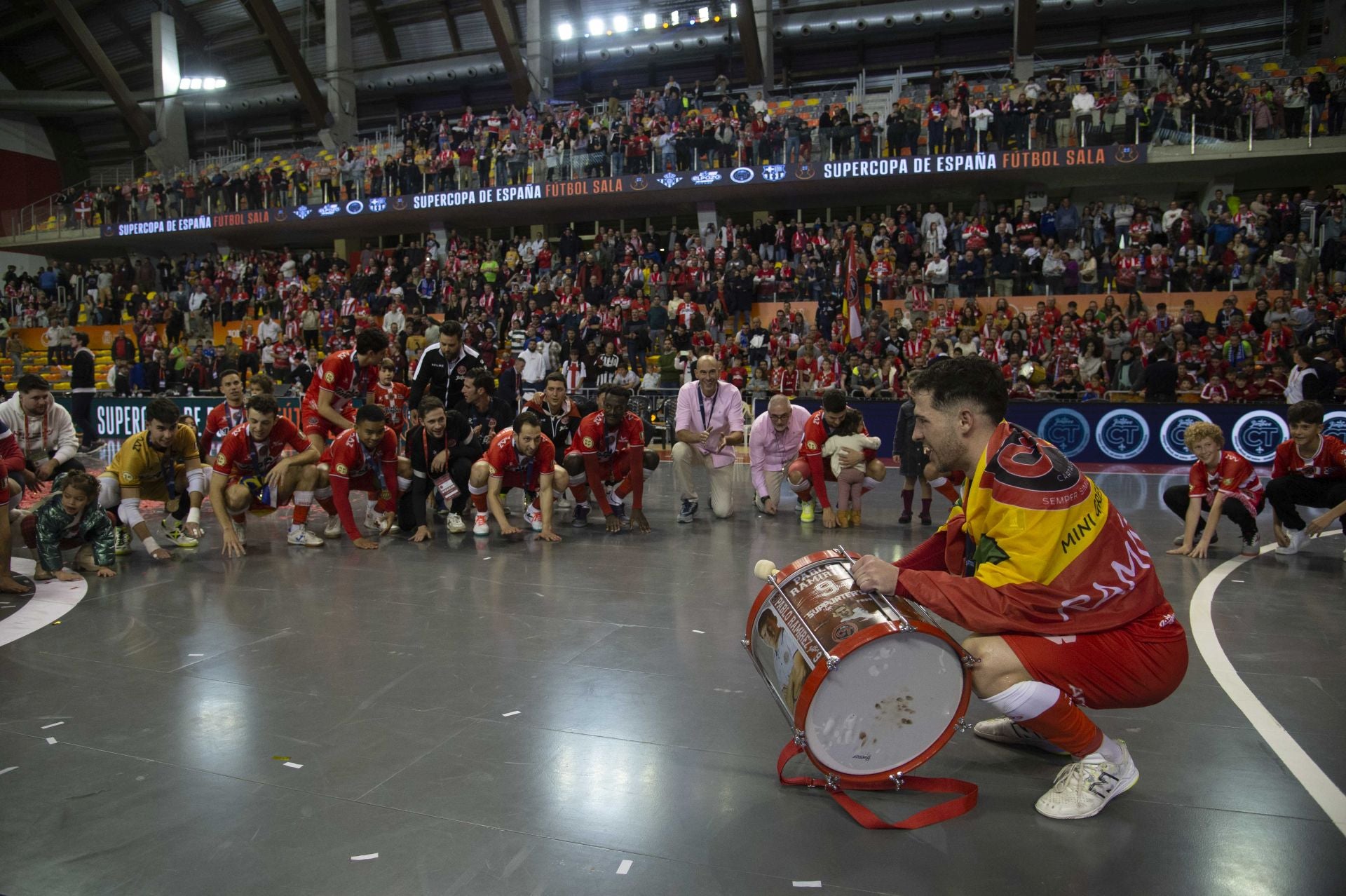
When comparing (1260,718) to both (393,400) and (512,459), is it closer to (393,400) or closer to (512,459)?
(512,459)

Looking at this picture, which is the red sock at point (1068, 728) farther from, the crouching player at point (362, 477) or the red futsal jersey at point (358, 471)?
the red futsal jersey at point (358, 471)

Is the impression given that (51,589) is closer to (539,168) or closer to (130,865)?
(130,865)

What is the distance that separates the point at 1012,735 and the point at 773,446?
5.69 m

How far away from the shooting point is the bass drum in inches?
112

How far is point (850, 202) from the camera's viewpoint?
81.3 ft

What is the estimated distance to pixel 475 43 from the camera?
31.8m

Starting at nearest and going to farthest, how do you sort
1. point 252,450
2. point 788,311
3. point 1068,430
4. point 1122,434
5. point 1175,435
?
point 252,450 < point 1175,435 < point 1122,434 < point 1068,430 < point 788,311

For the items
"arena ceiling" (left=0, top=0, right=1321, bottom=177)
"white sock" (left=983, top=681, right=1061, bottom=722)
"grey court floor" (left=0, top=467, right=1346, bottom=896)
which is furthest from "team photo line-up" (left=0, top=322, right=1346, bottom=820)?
"arena ceiling" (left=0, top=0, right=1321, bottom=177)

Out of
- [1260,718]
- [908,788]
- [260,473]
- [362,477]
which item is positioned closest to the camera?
[908,788]

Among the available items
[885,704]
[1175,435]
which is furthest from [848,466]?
[1175,435]

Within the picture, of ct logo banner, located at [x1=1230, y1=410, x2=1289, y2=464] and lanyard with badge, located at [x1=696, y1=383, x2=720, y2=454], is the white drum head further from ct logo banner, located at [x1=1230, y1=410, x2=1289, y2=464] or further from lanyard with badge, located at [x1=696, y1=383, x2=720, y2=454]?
ct logo banner, located at [x1=1230, y1=410, x2=1289, y2=464]

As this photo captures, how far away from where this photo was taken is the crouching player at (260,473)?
7.34 m

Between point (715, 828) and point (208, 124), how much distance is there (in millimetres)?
39437

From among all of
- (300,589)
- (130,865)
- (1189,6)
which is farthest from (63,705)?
(1189,6)
